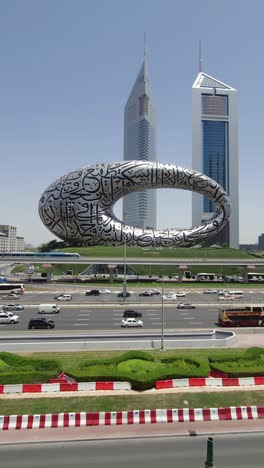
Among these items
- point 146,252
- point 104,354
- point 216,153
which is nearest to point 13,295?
point 146,252

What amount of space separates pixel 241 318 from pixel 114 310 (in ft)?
51.2

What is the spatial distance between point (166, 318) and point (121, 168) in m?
46.9

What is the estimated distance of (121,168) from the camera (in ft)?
270

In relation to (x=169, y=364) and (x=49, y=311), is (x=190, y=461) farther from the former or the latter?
(x=49, y=311)

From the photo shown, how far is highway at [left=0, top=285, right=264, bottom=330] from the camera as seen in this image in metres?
37.4

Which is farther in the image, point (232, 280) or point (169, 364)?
point (232, 280)

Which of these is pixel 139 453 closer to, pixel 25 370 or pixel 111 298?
pixel 25 370

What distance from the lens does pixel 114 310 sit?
4734 cm

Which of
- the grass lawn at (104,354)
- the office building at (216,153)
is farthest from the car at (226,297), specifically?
the office building at (216,153)

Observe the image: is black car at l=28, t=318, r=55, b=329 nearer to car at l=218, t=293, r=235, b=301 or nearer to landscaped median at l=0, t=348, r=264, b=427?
landscaped median at l=0, t=348, r=264, b=427

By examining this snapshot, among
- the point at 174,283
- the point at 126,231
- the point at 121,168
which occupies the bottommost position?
the point at 174,283

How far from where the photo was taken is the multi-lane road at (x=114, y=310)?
37.5 m

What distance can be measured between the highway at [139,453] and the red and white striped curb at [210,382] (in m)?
4.19

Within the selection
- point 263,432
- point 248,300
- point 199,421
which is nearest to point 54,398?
point 199,421
